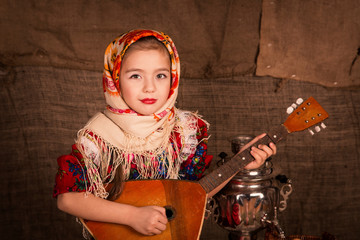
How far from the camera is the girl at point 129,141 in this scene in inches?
62.6

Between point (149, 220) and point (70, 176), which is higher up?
point (70, 176)

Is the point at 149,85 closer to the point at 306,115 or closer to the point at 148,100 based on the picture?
the point at 148,100

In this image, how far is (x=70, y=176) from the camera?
5.27 ft

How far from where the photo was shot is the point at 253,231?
1.90m

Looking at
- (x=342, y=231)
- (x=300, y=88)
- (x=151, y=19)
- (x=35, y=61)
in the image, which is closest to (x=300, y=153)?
(x=300, y=88)

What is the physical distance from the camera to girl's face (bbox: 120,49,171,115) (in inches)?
63.6

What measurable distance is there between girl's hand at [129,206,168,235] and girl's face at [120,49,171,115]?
388 millimetres

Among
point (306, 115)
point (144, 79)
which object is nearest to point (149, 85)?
point (144, 79)

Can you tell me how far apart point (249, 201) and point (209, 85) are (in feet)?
3.24

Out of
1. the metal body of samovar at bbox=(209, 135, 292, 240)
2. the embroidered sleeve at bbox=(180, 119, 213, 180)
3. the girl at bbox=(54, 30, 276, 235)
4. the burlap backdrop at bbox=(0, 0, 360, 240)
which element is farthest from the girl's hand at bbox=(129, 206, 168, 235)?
the burlap backdrop at bbox=(0, 0, 360, 240)

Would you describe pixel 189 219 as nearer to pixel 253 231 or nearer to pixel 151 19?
pixel 253 231

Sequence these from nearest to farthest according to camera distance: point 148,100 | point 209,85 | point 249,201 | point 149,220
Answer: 1. point 149,220
2. point 148,100
3. point 249,201
4. point 209,85

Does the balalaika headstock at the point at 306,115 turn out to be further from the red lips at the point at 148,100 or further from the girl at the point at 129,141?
the red lips at the point at 148,100

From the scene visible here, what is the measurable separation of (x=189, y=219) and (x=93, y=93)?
1.25m
